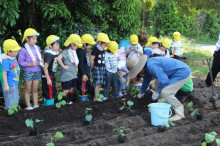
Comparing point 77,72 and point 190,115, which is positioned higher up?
point 77,72

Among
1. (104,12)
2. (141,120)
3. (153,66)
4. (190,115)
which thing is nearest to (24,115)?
(141,120)

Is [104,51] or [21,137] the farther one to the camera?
[104,51]

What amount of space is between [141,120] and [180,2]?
29.4ft

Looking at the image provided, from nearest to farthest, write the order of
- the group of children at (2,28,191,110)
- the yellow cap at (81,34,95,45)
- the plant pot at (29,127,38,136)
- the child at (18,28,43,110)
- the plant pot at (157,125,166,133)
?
the plant pot at (29,127,38,136), the plant pot at (157,125,166,133), the group of children at (2,28,191,110), the child at (18,28,43,110), the yellow cap at (81,34,95,45)

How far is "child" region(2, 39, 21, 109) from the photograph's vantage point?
4234mm

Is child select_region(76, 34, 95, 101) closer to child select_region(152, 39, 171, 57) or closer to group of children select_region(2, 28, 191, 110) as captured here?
group of children select_region(2, 28, 191, 110)

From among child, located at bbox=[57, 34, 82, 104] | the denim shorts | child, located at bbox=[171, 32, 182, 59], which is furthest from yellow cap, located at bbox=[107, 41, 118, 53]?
child, located at bbox=[171, 32, 182, 59]

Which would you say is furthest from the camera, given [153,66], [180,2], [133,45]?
[180,2]

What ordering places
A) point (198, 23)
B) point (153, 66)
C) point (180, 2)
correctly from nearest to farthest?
point (153, 66) < point (180, 2) < point (198, 23)

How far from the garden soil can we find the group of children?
14.3 inches

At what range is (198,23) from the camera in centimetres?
2033

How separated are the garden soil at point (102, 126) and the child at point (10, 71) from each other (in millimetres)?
268

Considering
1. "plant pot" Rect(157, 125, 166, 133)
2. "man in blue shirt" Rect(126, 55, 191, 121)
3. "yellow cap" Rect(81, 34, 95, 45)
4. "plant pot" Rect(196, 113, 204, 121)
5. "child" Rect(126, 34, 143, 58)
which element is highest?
Answer: "yellow cap" Rect(81, 34, 95, 45)

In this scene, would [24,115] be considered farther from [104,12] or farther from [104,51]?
[104,12]
